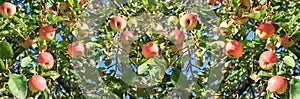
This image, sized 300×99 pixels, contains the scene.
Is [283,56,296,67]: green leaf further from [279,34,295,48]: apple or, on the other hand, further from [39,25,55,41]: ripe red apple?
[39,25,55,41]: ripe red apple

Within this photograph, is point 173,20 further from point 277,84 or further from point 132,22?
point 277,84

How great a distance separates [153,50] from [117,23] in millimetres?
217

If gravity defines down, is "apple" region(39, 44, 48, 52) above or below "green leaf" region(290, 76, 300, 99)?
above

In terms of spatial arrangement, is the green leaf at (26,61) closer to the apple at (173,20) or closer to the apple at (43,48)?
the apple at (43,48)

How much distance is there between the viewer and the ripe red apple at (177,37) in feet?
8.38

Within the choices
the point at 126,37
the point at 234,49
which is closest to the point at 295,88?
the point at 234,49

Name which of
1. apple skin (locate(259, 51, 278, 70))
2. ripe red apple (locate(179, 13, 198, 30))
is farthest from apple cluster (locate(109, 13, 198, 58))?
apple skin (locate(259, 51, 278, 70))

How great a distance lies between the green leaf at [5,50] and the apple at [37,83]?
15cm

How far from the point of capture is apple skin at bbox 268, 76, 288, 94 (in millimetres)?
2391

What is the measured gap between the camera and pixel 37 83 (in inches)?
96.0

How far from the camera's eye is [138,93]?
98.2 inches

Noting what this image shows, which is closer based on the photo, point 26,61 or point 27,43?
point 26,61

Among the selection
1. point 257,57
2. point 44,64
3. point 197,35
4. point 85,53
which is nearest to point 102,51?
point 85,53

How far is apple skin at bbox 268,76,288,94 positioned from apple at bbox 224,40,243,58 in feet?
0.63
